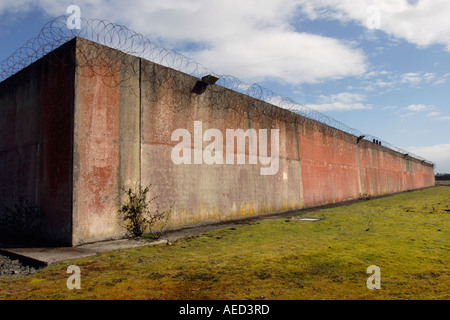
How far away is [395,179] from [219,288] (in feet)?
91.7

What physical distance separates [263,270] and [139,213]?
329cm

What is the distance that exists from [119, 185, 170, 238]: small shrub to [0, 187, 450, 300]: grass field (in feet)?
3.41

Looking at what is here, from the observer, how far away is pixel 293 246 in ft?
15.6

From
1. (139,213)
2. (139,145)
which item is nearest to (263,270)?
(139,213)

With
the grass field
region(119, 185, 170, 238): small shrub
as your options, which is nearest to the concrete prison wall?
region(119, 185, 170, 238): small shrub

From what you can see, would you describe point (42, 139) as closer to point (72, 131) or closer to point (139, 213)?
point (72, 131)

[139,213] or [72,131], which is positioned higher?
[72,131]

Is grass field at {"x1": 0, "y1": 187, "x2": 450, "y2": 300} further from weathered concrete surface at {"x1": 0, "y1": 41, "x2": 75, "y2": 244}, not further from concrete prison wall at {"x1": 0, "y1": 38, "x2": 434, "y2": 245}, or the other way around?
weathered concrete surface at {"x1": 0, "y1": 41, "x2": 75, "y2": 244}

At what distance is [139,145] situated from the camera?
6.23 meters

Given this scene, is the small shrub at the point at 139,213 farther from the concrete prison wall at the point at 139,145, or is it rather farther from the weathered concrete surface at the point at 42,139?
the weathered concrete surface at the point at 42,139

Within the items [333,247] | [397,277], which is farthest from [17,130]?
[397,277]

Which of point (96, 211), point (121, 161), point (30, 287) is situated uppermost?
point (121, 161)

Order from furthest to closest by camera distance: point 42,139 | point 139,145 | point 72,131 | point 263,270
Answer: point 139,145 < point 42,139 < point 72,131 < point 263,270

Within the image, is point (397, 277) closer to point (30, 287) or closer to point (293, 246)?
point (293, 246)
